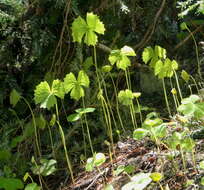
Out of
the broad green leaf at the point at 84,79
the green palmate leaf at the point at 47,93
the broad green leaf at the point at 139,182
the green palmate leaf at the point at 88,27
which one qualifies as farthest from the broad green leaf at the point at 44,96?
the broad green leaf at the point at 139,182

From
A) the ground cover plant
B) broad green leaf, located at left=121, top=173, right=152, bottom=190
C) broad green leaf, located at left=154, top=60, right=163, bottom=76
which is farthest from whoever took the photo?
broad green leaf, located at left=154, top=60, right=163, bottom=76

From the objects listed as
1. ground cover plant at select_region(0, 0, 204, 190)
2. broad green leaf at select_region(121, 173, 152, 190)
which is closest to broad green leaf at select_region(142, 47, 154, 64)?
ground cover plant at select_region(0, 0, 204, 190)

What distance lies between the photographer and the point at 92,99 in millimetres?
1886

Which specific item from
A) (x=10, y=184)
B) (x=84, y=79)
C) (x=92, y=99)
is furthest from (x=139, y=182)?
(x=92, y=99)

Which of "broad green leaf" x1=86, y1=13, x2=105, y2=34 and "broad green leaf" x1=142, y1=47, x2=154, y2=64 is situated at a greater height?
"broad green leaf" x1=86, y1=13, x2=105, y2=34

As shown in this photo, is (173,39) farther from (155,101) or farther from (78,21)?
(78,21)

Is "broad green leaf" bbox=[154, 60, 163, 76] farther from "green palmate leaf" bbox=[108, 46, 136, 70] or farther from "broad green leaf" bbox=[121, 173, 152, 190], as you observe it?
"broad green leaf" bbox=[121, 173, 152, 190]

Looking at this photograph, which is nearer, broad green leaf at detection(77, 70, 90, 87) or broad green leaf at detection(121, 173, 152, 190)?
broad green leaf at detection(121, 173, 152, 190)

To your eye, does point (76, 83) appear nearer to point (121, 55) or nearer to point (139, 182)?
point (121, 55)

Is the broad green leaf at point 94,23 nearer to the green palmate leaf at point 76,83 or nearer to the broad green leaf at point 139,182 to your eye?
the green palmate leaf at point 76,83

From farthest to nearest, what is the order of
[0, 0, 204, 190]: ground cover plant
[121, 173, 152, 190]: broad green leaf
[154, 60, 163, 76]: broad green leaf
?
[154, 60, 163, 76]: broad green leaf, [0, 0, 204, 190]: ground cover plant, [121, 173, 152, 190]: broad green leaf

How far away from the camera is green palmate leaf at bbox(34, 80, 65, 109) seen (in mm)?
1383

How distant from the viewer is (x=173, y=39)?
2264 millimetres

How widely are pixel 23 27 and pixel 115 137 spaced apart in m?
0.71
